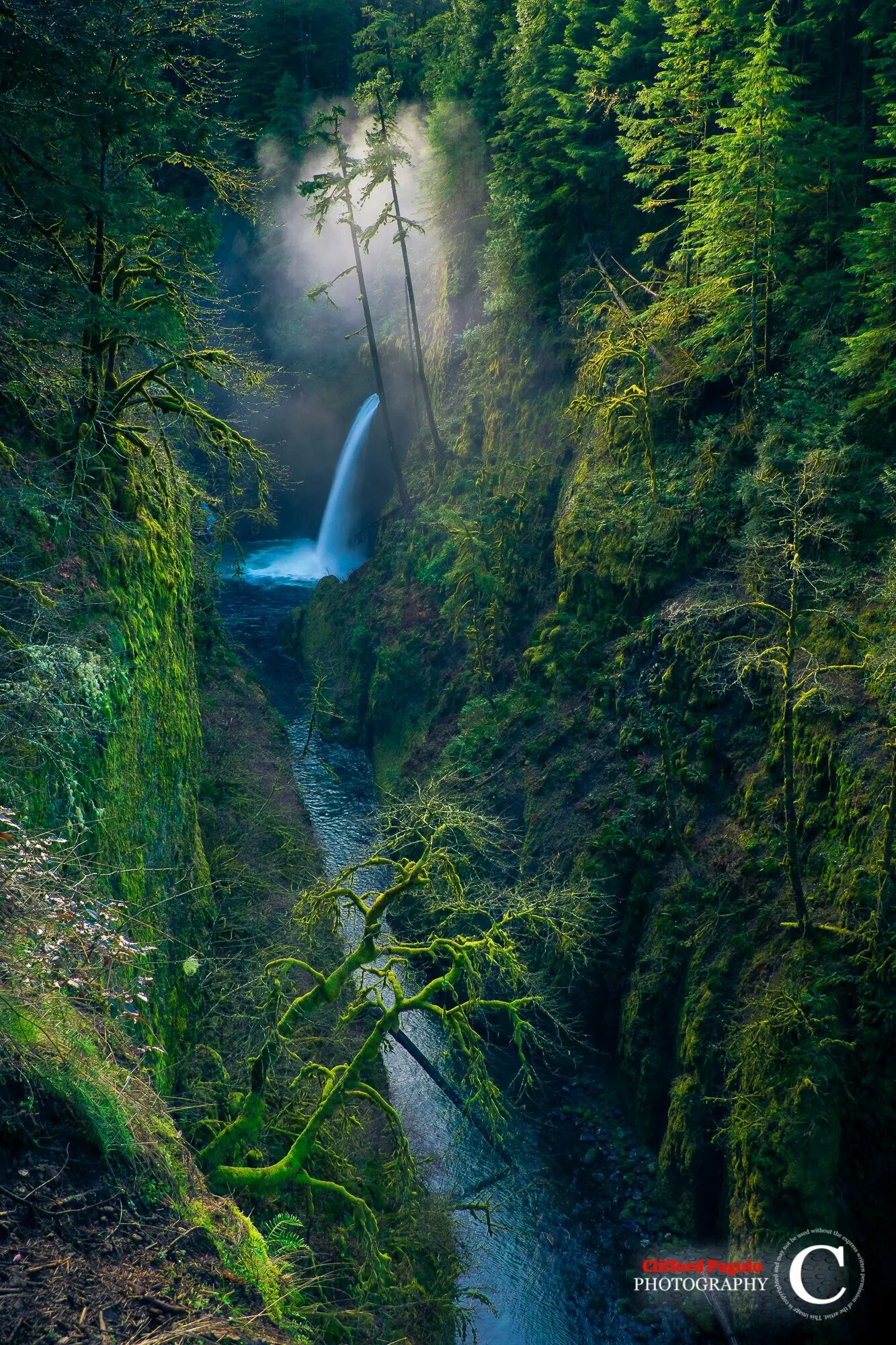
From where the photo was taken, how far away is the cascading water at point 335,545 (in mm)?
34906

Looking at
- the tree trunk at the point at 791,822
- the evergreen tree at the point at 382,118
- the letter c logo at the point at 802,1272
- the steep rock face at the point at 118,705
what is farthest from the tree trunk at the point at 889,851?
the evergreen tree at the point at 382,118

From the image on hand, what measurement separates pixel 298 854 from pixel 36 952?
38.9 ft

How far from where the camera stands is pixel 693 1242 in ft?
37.5

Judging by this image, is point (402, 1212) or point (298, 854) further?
point (298, 854)

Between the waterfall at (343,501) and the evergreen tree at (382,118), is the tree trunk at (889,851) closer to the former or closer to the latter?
the evergreen tree at (382,118)

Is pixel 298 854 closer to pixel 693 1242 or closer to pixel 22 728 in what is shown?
pixel 693 1242

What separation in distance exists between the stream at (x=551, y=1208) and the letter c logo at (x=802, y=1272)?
1.85 metres

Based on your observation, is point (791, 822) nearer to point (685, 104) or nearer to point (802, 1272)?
point (802, 1272)

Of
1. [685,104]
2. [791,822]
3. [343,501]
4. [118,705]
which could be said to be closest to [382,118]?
[685,104]

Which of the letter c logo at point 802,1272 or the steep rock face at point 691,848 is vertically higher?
the steep rock face at point 691,848

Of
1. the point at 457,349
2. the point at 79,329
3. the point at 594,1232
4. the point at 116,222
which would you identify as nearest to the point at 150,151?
the point at 116,222

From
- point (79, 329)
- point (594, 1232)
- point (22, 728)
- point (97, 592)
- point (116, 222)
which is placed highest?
point (116, 222)

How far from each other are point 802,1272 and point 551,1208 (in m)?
3.83

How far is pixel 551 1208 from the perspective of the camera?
1236 cm
